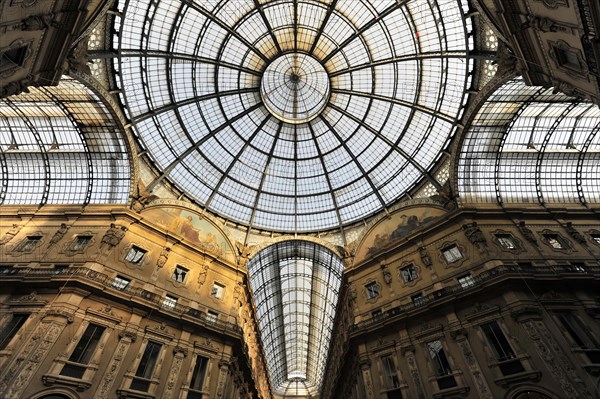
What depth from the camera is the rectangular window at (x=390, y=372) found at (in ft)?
72.7

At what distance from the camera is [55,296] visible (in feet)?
69.7

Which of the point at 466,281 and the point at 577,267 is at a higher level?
the point at 577,267

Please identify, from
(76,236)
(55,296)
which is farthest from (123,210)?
(55,296)

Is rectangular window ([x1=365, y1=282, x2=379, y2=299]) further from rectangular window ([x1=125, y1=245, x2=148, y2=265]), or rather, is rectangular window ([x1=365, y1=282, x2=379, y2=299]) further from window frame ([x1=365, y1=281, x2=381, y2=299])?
rectangular window ([x1=125, y1=245, x2=148, y2=265])

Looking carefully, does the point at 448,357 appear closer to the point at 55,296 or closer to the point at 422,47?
the point at 422,47

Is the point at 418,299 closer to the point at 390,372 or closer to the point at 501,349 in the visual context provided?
the point at 390,372

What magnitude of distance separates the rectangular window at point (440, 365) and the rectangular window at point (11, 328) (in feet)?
89.9

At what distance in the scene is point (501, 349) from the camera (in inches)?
758

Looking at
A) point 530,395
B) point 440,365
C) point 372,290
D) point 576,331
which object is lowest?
point 530,395

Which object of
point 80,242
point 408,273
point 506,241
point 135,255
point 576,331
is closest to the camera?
point 576,331

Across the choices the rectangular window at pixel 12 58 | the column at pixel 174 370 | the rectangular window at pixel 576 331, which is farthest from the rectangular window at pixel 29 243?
the rectangular window at pixel 576 331

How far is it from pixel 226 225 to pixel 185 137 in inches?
424

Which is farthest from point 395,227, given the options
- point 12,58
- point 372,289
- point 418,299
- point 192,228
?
point 12,58

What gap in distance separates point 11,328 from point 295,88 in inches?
1246
